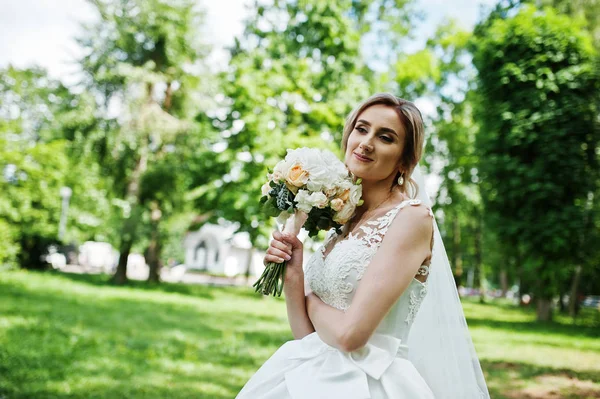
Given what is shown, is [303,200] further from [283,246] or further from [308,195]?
[283,246]

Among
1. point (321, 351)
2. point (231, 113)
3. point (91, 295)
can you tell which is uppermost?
point (231, 113)

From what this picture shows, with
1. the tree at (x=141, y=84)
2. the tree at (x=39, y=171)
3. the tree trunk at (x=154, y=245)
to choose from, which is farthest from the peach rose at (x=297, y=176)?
the tree trunk at (x=154, y=245)

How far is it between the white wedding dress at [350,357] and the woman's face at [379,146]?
0.75ft

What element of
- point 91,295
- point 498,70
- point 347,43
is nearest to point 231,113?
point 347,43

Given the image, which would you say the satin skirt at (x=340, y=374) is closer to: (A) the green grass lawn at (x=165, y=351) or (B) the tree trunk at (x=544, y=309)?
(A) the green grass lawn at (x=165, y=351)

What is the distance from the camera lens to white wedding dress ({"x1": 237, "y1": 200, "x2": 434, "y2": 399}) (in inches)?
88.5

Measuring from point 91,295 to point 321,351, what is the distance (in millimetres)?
18110

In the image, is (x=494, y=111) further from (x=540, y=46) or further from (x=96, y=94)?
(x=96, y=94)

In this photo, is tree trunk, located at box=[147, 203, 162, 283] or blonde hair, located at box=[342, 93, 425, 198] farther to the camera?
tree trunk, located at box=[147, 203, 162, 283]

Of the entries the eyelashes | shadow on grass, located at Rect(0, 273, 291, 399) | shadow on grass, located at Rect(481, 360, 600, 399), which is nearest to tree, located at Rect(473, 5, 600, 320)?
shadow on grass, located at Rect(481, 360, 600, 399)

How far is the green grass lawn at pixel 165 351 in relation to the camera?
739cm

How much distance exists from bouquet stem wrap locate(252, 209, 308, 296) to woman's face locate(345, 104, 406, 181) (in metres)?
0.36

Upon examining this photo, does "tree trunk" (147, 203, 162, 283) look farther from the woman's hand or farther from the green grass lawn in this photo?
the woman's hand

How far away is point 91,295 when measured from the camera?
18.6 metres
